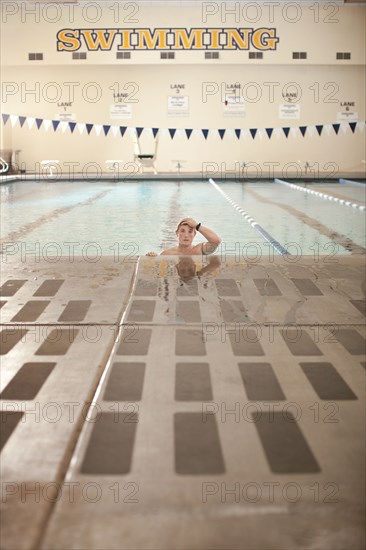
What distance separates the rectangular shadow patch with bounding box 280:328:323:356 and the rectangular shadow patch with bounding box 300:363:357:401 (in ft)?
0.29

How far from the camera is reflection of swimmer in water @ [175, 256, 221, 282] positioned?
2373mm

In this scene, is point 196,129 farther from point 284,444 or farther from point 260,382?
point 284,444

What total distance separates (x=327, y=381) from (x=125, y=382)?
16.1 inches

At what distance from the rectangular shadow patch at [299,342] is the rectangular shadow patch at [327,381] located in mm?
88

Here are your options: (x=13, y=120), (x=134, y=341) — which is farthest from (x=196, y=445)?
(x=13, y=120)

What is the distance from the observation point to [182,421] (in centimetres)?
104

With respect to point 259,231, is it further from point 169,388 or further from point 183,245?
point 169,388

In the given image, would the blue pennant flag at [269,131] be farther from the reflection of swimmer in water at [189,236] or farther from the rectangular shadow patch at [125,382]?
the rectangular shadow patch at [125,382]

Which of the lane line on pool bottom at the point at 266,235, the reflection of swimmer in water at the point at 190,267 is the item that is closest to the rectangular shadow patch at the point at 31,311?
the reflection of swimmer in water at the point at 190,267

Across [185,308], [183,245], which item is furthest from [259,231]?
[185,308]

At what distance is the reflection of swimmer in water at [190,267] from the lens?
2373mm

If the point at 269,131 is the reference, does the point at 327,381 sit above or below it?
below

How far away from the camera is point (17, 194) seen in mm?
11125

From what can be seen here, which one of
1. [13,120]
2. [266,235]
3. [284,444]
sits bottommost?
[284,444]
